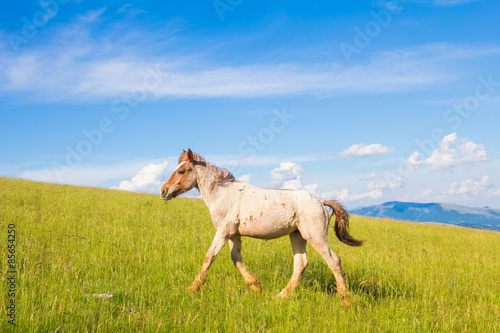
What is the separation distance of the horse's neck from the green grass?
1516 mm

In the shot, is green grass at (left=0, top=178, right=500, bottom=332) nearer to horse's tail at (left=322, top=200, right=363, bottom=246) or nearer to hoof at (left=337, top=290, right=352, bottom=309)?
hoof at (left=337, top=290, right=352, bottom=309)

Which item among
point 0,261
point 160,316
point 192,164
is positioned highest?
point 192,164

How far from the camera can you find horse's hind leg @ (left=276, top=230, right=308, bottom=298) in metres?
5.84

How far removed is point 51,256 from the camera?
736 centimetres

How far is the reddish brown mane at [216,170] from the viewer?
6.28m

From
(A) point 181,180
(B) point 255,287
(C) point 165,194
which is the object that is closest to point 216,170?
(A) point 181,180

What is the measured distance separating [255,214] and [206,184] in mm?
1061

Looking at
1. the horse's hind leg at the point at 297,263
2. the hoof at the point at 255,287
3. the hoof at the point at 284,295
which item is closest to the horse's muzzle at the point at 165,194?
the hoof at the point at 255,287

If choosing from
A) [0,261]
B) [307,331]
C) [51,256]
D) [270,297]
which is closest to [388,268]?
[270,297]

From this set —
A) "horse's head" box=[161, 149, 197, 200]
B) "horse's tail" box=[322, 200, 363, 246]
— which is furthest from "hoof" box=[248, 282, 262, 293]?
"horse's head" box=[161, 149, 197, 200]

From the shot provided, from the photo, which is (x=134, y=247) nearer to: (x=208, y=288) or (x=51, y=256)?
(x=51, y=256)

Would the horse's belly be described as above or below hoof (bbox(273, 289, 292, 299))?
above

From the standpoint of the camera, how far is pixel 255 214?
586 centimetres

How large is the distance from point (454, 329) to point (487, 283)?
4.12m
